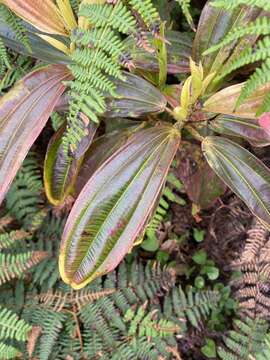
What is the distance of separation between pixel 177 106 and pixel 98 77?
28 centimetres

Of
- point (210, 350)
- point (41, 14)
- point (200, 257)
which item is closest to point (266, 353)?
point (210, 350)

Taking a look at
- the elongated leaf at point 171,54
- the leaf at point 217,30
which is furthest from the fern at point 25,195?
the leaf at point 217,30

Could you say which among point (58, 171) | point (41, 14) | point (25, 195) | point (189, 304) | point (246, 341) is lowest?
point (246, 341)

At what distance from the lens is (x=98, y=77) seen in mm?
1096

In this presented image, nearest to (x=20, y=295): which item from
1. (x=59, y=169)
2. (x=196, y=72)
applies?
(x=59, y=169)

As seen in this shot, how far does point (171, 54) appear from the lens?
1.39 meters

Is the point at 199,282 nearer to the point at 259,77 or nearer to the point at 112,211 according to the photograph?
the point at 112,211

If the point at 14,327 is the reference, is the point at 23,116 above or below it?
above

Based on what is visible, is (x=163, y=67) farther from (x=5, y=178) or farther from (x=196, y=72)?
(x=5, y=178)

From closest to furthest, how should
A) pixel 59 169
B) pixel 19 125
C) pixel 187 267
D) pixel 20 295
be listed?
pixel 19 125
pixel 59 169
pixel 20 295
pixel 187 267

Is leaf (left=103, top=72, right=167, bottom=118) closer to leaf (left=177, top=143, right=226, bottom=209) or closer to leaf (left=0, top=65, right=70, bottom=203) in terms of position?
leaf (left=0, top=65, right=70, bottom=203)

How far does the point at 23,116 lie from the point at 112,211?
33 centimetres

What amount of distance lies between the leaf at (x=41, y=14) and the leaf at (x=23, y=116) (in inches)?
4.5

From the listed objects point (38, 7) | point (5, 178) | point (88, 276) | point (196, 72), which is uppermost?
point (38, 7)
